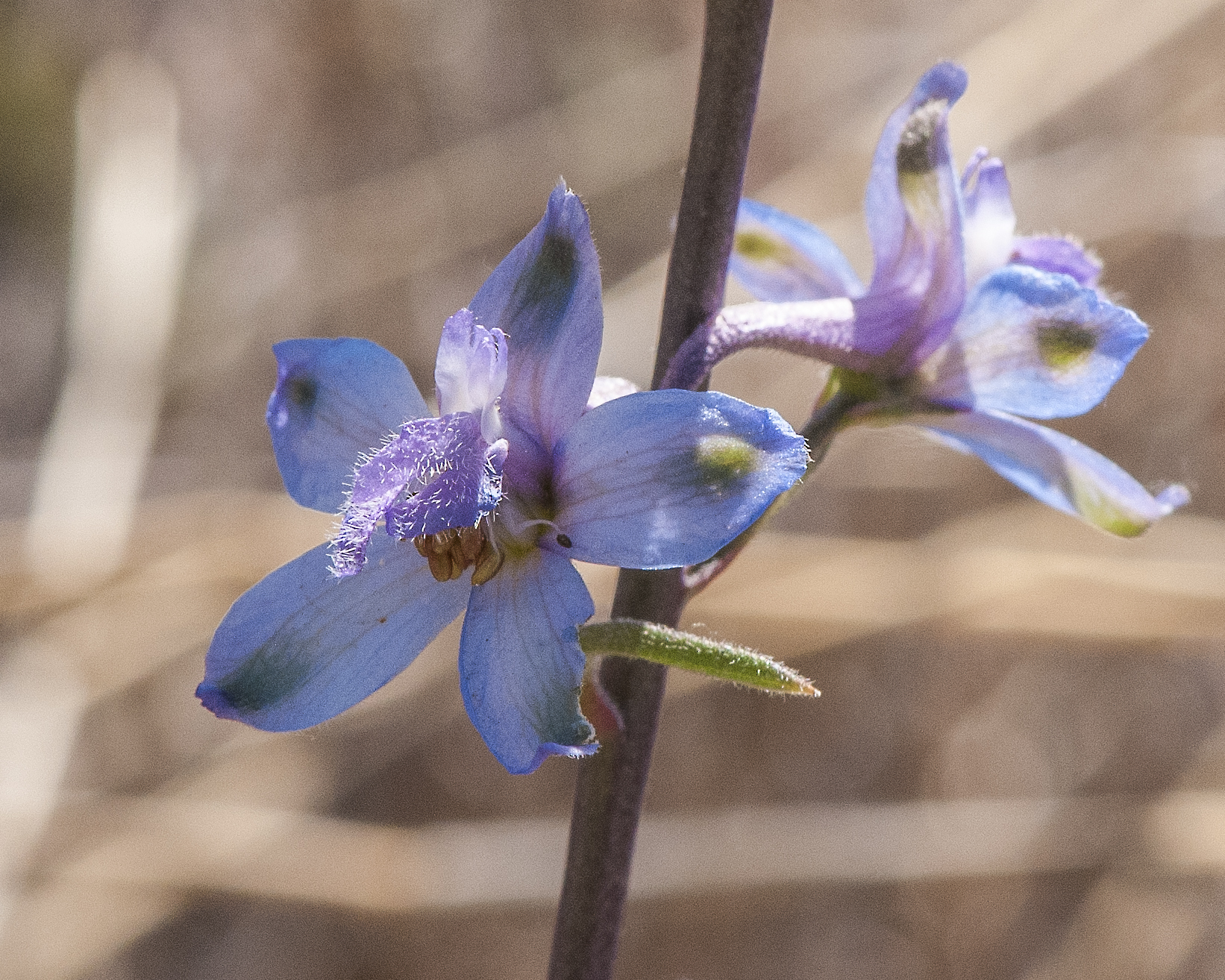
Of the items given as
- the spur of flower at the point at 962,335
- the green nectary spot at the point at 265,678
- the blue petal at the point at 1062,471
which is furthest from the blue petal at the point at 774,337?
the green nectary spot at the point at 265,678

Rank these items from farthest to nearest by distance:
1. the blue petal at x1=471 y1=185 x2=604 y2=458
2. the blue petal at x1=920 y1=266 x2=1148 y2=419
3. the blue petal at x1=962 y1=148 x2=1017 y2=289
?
1. the blue petal at x1=962 y1=148 x2=1017 y2=289
2. the blue petal at x1=920 y1=266 x2=1148 y2=419
3. the blue petal at x1=471 y1=185 x2=604 y2=458

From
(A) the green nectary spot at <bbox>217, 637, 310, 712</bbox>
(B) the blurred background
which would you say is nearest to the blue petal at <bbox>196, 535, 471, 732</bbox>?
(A) the green nectary spot at <bbox>217, 637, 310, 712</bbox>

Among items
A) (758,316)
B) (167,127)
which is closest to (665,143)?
(167,127)

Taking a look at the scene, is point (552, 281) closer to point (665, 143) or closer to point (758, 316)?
point (758, 316)

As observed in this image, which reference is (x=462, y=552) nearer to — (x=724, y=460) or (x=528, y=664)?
(x=528, y=664)

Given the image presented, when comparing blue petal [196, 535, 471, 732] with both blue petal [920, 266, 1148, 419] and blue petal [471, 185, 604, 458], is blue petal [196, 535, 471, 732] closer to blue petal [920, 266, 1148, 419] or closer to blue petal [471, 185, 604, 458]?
blue petal [471, 185, 604, 458]

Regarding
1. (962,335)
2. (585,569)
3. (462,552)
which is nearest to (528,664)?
(462,552)

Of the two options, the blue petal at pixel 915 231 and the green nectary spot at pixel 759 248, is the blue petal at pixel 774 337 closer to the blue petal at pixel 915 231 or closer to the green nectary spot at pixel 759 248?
the blue petal at pixel 915 231
